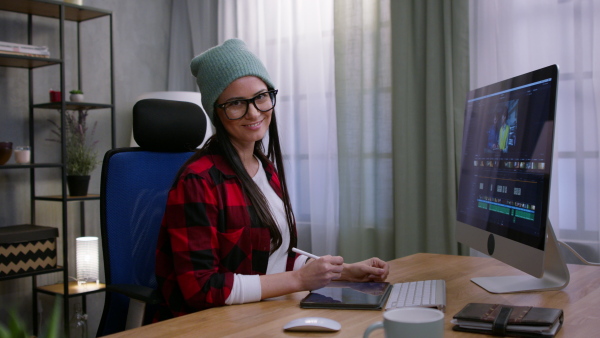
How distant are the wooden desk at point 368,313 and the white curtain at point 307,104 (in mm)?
1808

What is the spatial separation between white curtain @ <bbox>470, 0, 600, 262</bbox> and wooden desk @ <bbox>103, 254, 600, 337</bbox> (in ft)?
3.22

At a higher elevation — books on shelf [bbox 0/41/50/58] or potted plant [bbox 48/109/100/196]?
books on shelf [bbox 0/41/50/58]

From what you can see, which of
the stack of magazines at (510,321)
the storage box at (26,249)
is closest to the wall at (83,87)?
the storage box at (26,249)

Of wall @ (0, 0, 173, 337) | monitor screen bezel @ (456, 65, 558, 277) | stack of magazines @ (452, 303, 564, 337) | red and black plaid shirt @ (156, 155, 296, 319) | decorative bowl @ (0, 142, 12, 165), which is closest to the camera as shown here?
stack of magazines @ (452, 303, 564, 337)

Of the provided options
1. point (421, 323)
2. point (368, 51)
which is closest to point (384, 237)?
point (368, 51)

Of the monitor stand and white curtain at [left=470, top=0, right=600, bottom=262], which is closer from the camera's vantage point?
the monitor stand

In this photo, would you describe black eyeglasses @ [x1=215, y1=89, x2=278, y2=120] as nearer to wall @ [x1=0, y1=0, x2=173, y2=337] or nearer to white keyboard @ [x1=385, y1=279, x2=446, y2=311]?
white keyboard @ [x1=385, y1=279, x2=446, y2=311]

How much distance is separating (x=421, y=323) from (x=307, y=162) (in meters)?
2.79

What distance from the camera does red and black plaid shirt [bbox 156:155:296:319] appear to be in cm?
132

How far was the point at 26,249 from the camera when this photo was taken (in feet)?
9.57

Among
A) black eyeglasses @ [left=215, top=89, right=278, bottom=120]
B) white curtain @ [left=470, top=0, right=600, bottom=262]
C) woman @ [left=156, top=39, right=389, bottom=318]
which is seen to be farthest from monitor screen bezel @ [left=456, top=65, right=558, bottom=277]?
white curtain @ [left=470, top=0, right=600, bottom=262]

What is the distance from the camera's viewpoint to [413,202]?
297cm

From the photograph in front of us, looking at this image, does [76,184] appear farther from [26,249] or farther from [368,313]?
[368,313]

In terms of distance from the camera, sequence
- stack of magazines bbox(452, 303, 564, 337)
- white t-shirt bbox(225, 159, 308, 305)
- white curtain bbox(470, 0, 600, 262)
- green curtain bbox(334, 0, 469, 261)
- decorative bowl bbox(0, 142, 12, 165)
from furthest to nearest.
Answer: decorative bowl bbox(0, 142, 12, 165) < green curtain bbox(334, 0, 469, 261) < white curtain bbox(470, 0, 600, 262) < white t-shirt bbox(225, 159, 308, 305) < stack of magazines bbox(452, 303, 564, 337)
